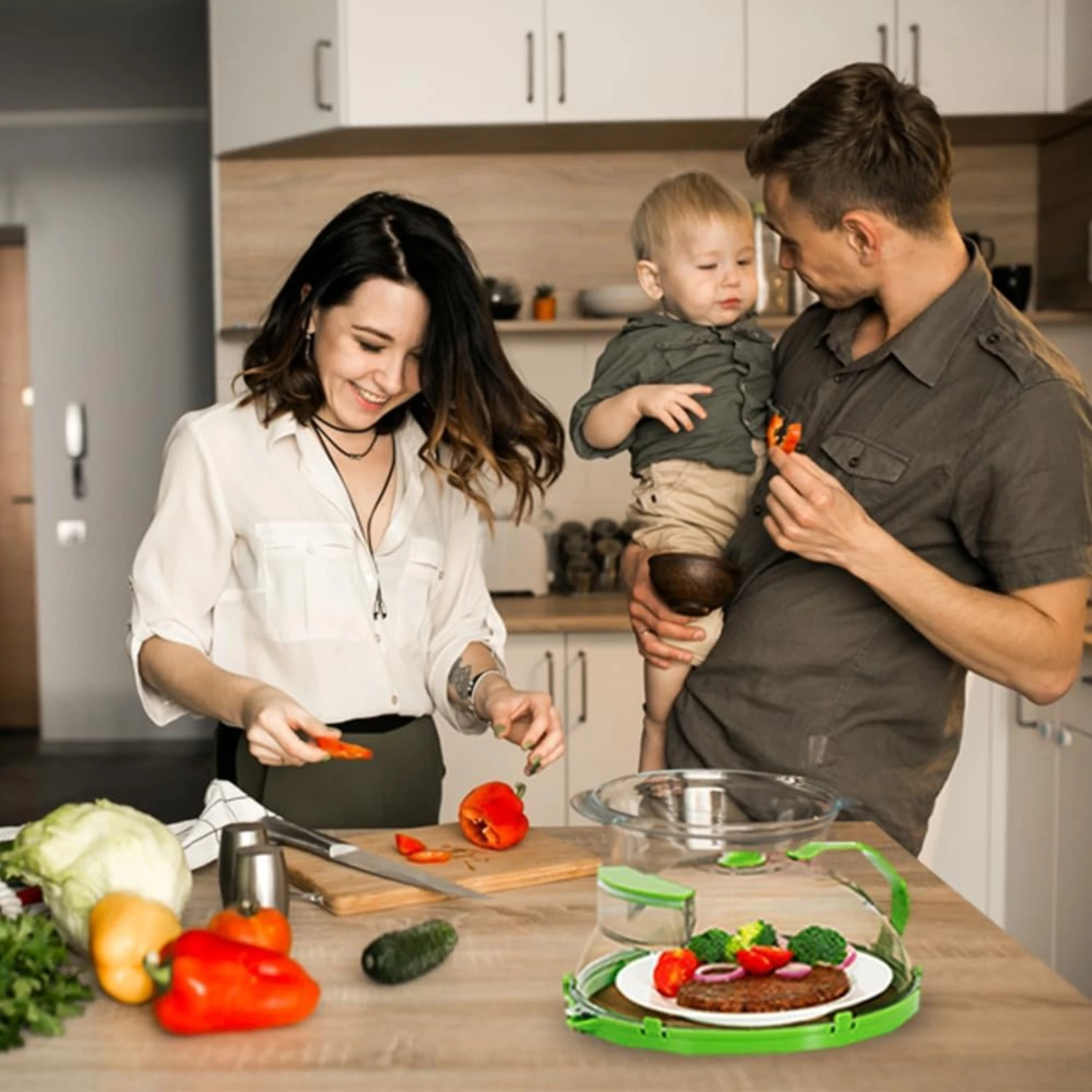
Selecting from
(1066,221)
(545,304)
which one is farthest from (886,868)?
(1066,221)

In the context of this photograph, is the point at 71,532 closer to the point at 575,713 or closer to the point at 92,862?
the point at 575,713

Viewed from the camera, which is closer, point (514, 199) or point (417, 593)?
point (417, 593)

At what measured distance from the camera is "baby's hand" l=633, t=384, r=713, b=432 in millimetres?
2236

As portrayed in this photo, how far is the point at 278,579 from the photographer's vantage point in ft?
7.30

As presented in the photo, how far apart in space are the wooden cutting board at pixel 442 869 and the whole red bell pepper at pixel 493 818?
1 cm

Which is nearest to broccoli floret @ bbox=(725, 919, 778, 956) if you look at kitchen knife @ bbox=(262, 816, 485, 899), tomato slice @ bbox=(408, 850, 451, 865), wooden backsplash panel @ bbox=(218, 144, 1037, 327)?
kitchen knife @ bbox=(262, 816, 485, 899)

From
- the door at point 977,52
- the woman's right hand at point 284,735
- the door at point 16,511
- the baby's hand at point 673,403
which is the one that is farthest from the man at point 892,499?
the door at point 16,511

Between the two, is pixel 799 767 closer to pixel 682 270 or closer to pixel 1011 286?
pixel 682 270

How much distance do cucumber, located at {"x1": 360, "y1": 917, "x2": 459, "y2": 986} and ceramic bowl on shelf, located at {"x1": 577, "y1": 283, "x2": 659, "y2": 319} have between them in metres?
3.18

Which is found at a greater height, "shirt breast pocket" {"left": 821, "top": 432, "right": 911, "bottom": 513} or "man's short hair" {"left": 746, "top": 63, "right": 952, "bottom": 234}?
"man's short hair" {"left": 746, "top": 63, "right": 952, "bottom": 234}

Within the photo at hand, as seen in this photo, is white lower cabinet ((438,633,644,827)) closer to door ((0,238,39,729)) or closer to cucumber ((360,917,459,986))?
cucumber ((360,917,459,986))

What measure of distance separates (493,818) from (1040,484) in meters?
0.76

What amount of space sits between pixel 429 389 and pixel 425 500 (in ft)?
0.73

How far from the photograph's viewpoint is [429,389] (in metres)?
2.24
